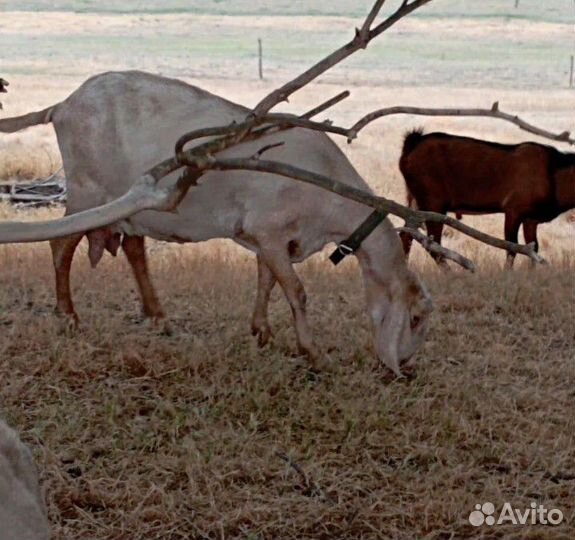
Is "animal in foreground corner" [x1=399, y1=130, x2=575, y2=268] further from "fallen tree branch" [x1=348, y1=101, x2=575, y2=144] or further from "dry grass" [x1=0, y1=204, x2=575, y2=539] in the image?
"fallen tree branch" [x1=348, y1=101, x2=575, y2=144]

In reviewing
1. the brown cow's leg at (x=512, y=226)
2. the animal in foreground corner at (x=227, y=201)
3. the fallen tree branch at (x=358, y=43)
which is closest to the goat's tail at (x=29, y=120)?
the animal in foreground corner at (x=227, y=201)

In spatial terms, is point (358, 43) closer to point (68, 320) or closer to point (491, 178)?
point (68, 320)

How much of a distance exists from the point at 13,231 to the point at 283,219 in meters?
4.12

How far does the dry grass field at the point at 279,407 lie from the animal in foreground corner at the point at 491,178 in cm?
158

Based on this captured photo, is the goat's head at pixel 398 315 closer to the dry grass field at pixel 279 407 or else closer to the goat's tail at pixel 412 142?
the dry grass field at pixel 279 407

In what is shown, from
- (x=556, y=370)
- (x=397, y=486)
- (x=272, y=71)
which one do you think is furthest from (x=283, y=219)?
(x=272, y=71)

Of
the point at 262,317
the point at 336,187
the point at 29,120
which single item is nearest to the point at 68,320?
the point at 262,317

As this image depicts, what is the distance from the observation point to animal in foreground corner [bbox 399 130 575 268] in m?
12.1

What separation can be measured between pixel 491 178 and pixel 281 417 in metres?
6.49

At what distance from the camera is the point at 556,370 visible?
7.08m

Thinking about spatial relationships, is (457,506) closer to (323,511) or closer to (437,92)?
(323,511)

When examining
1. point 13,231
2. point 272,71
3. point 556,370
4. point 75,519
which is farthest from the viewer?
point 272,71

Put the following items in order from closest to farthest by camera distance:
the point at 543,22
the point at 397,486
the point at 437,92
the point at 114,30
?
the point at 397,486, the point at 437,92, the point at 114,30, the point at 543,22

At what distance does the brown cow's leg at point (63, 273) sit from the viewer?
25.3 feet
